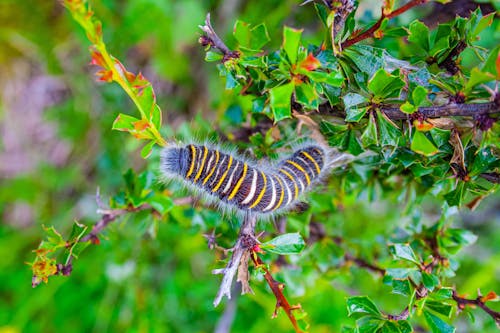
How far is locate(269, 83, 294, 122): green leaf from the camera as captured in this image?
1.67 metres

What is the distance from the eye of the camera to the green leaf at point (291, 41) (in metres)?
1.53

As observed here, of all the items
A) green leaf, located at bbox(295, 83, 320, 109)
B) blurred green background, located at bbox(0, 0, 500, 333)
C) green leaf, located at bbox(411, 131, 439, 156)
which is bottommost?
blurred green background, located at bbox(0, 0, 500, 333)

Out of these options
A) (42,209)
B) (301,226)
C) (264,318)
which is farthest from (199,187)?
(42,209)

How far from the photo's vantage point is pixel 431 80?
1.75m

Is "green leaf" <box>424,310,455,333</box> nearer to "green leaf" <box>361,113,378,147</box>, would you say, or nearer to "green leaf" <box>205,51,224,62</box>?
"green leaf" <box>361,113,378,147</box>

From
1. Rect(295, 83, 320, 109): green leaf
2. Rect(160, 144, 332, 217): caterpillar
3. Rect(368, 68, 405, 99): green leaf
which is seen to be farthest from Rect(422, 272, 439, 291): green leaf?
Rect(295, 83, 320, 109): green leaf

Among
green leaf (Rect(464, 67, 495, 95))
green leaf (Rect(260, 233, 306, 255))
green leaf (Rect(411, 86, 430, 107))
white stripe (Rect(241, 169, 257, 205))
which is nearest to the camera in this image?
green leaf (Rect(464, 67, 495, 95))

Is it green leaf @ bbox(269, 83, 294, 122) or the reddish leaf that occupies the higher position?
the reddish leaf

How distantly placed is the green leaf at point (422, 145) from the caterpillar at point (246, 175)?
2.16 ft

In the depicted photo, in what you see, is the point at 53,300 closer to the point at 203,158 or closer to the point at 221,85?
the point at 221,85

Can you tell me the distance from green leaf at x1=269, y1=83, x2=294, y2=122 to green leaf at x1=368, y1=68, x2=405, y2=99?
32 centimetres

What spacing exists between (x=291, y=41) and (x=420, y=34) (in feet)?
2.36

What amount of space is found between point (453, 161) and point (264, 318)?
8.50 feet

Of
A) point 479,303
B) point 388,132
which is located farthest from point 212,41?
point 479,303
